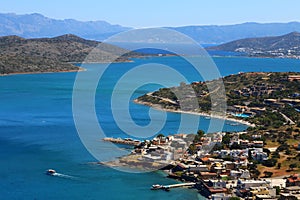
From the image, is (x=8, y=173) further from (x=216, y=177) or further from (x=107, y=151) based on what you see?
(x=216, y=177)

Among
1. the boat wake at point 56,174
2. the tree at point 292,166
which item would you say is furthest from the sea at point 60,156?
the tree at point 292,166

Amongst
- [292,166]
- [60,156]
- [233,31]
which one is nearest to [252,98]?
[292,166]

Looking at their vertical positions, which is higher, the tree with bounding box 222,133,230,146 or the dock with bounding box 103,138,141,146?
the tree with bounding box 222,133,230,146

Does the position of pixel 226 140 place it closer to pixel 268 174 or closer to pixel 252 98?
pixel 268 174

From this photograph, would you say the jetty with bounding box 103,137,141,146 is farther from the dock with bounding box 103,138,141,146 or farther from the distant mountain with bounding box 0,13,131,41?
the distant mountain with bounding box 0,13,131,41

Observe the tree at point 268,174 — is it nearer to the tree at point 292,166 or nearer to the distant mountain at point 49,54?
the tree at point 292,166

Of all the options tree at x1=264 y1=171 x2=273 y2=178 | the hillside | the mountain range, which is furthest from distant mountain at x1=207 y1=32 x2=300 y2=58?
tree at x1=264 y1=171 x2=273 y2=178

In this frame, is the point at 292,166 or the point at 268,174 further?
the point at 292,166

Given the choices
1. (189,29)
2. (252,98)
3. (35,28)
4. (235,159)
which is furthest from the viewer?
(35,28)
